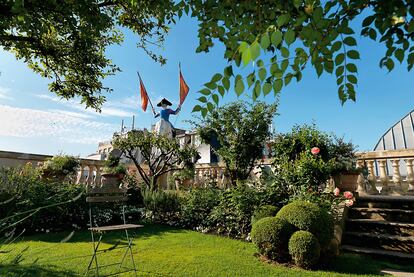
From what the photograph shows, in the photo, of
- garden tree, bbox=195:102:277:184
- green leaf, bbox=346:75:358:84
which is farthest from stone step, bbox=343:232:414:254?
green leaf, bbox=346:75:358:84

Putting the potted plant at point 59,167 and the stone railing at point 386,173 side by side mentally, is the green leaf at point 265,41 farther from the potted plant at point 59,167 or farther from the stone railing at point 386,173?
the potted plant at point 59,167

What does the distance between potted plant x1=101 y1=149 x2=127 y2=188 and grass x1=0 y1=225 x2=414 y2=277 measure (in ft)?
13.0

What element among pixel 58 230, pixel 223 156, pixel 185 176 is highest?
pixel 223 156

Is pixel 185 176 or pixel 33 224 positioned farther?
pixel 185 176

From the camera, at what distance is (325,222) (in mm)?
4387

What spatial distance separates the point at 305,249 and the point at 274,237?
19.2 inches

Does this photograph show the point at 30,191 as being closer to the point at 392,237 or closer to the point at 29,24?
the point at 29,24

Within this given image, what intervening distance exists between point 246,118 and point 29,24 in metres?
6.85

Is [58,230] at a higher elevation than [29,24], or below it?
below

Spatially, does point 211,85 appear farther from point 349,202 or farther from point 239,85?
point 349,202

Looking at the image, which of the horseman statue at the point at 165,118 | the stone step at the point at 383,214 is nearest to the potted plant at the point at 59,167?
the horseman statue at the point at 165,118

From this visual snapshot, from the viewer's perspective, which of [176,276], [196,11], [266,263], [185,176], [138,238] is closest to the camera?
[196,11]

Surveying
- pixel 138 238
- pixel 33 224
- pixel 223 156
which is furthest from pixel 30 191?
pixel 223 156

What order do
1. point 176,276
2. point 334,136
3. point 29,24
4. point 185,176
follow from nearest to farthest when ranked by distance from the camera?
point 29,24
point 176,276
point 334,136
point 185,176
